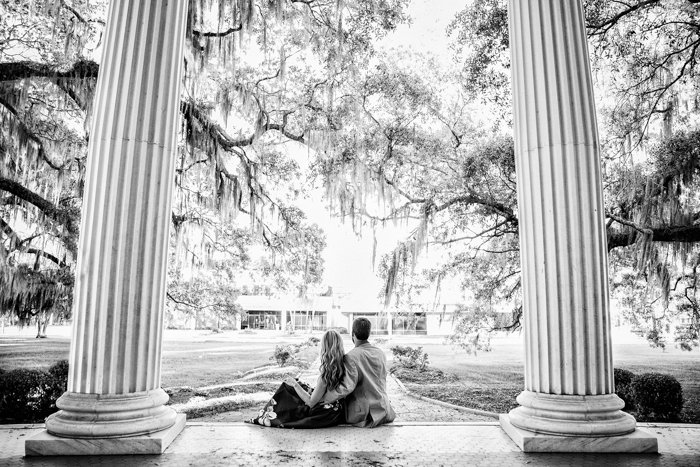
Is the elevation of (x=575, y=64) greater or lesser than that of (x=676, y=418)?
greater

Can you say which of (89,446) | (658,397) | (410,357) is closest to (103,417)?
(89,446)

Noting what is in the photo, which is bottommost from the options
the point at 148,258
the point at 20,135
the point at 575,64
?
the point at 148,258

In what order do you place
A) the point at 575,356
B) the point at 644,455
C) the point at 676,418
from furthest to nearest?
the point at 676,418, the point at 575,356, the point at 644,455

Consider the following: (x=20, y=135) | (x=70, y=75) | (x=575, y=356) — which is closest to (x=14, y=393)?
(x=20, y=135)

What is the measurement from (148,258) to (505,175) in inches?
326

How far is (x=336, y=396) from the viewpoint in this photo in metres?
4.83

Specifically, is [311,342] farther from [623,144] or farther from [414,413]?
[623,144]

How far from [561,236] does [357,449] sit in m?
2.52

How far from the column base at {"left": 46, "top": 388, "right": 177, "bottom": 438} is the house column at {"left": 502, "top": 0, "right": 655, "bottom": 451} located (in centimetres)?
314

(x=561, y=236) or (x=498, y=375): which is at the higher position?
(x=561, y=236)

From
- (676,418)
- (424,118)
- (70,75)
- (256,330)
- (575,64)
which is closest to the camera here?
(575,64)

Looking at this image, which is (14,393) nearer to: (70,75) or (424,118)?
(70,75)

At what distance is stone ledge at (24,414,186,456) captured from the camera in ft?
12.3

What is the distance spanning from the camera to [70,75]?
28.1 feet
